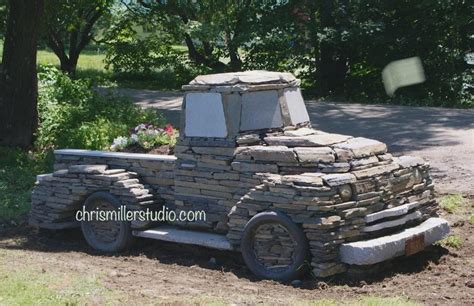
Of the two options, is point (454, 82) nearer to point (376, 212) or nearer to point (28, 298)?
point (376, 212)

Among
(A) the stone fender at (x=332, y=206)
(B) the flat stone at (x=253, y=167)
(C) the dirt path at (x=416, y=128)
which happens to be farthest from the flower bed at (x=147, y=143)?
(C) the dirt path at (x=416, y=128)

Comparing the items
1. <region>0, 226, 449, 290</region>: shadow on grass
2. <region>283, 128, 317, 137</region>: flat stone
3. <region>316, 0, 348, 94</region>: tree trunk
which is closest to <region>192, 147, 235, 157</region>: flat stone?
<region>283, 128, 317, 137</region>: flat stone

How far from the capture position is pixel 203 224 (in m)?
7.71

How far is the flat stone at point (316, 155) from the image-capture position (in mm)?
6836

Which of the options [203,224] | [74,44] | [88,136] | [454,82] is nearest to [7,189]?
[88,136]

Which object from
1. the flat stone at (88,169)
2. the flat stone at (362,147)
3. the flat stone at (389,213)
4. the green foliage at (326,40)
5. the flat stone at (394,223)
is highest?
the green foliage at (326,40)

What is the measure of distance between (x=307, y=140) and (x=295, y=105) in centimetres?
91

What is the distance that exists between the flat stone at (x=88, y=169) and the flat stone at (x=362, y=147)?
8.60 feet

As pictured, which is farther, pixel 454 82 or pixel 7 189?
pixel 454 82

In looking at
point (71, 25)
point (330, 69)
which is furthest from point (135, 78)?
point (330, 69)

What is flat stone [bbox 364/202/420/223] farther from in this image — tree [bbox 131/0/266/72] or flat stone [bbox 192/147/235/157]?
tree [bbox 131/0/266/72]

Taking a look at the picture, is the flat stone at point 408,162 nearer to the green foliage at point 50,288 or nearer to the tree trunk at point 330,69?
the green foliage at point 50,288

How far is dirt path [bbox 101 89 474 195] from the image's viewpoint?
1065cm

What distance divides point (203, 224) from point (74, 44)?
18.8 metres
